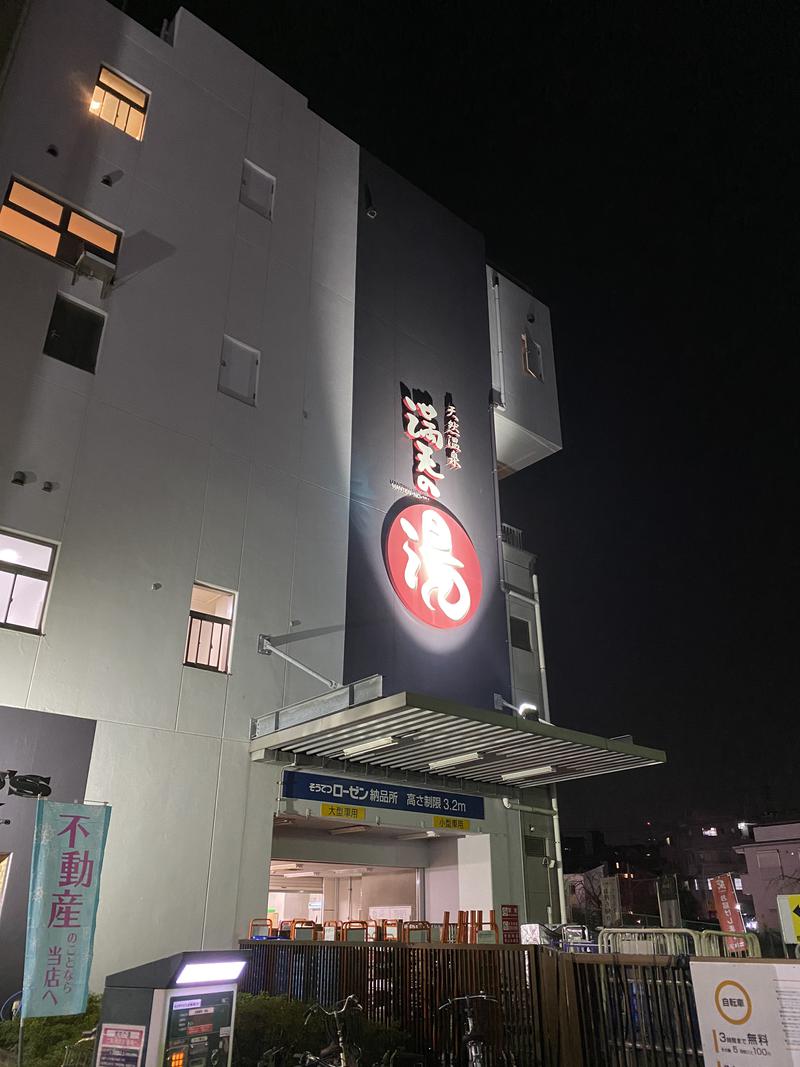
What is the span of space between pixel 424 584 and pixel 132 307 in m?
8.54

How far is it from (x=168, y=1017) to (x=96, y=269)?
12750 mm

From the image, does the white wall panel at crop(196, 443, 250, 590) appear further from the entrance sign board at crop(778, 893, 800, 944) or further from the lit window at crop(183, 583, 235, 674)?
the entrance sign board at crop(778, 893, 800, 944)

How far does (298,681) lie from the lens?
14.5m

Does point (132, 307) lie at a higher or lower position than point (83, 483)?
higher

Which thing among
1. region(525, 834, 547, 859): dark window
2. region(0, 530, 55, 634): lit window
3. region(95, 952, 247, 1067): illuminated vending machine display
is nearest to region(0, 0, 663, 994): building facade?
region(0, 530, 55, 634): lit window

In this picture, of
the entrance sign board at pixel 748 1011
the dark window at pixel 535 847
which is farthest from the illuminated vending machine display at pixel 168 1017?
the dark window at pixel 535 847

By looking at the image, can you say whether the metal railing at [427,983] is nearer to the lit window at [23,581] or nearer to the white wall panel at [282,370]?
the lit window at [23,581]

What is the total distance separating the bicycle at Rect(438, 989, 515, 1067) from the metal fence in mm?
113

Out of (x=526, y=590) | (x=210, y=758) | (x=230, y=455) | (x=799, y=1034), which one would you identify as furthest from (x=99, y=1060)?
(x=526, y=590)

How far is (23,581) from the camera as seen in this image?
466 inches

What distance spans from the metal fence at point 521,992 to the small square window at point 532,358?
18360 millimetres

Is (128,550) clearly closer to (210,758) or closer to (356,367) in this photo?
(210,758)

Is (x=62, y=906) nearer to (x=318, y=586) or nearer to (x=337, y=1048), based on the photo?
(x=337, y=1048)

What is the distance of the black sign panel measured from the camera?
16.5 meters
